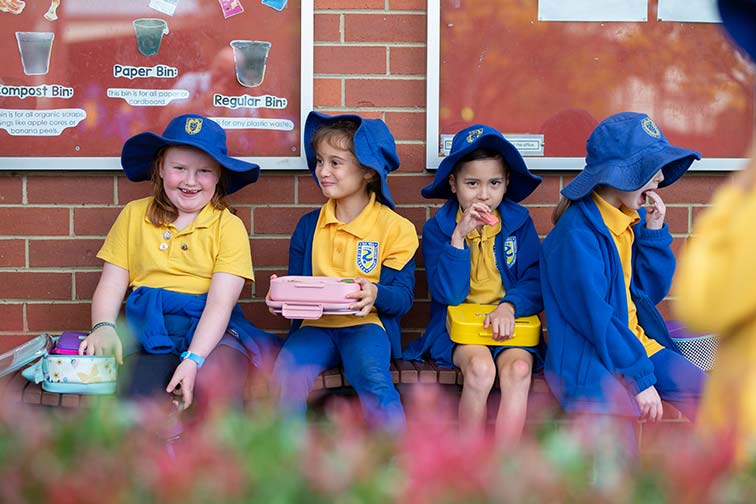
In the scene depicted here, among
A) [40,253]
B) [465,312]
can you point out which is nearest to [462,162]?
[465,312]

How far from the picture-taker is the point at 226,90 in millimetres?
3885

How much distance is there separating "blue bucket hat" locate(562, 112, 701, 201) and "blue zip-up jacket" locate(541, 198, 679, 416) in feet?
0.38

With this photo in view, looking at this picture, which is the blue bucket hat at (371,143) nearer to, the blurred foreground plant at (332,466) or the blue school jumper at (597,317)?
the blue school jumper at (597,317)

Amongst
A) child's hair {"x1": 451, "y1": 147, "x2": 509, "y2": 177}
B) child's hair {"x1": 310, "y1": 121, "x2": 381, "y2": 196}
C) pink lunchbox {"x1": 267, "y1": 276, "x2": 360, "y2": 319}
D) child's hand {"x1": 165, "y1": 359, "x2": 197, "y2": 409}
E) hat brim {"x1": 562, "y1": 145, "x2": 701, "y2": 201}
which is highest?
child's hair {"x1": 310, "y1": 121, "x2": 381, "y2": 196}

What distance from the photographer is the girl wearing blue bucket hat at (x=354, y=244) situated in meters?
3.44

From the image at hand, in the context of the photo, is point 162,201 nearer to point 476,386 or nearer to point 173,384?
point 173,384

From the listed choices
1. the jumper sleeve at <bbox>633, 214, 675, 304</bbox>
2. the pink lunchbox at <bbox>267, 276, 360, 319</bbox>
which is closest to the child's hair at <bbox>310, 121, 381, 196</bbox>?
the pink lunchbox at <bbox>267, 276, 360, 319</bbox>

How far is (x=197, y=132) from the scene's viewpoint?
3.53 metres

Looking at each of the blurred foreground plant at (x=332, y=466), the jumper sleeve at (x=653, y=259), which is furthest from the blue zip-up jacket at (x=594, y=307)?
the blurred foreground plant at (x=332, y=466)

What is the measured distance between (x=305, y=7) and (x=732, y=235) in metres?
2.64

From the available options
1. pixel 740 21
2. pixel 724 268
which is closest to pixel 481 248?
pixel 740 21

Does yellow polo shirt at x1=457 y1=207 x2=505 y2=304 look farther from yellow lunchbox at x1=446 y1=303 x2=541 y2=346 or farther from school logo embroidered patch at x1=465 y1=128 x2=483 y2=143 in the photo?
school logo embroidered patch at x1=465 y1=128 x2=483 y2=143

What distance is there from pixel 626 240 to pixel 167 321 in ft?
6.11

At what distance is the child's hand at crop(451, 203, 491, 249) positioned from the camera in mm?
3461
